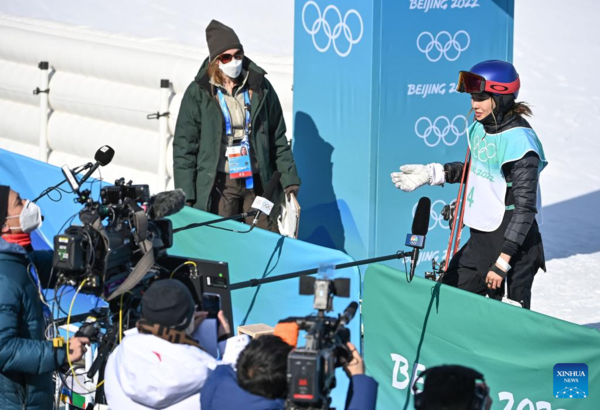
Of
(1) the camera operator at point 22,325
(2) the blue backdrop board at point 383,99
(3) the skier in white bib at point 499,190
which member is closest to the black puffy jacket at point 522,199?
(3) the skier in white bib at point 499,190

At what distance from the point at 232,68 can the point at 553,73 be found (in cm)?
905

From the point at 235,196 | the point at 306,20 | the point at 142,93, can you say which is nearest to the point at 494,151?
the point at 235,196

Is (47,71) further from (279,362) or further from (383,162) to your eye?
(279,362)

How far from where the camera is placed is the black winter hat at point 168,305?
354 cm

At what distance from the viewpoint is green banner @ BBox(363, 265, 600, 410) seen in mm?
4340

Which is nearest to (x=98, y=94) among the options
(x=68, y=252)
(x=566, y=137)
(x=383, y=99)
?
(x=383, y=99)

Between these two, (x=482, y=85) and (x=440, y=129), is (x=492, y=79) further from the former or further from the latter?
(x=440, y=129)

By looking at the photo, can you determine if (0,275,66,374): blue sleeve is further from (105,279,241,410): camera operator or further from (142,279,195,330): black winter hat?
(142,279,195,330): black winter hat

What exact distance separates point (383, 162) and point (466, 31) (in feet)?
3.88

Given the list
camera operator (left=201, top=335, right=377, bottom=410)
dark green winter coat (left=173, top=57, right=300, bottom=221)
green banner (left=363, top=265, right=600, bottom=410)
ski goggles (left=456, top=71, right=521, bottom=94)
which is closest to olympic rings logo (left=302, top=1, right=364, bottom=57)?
dark green winter coat (left=173, top=57, right=300, bottom=221)

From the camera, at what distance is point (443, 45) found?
7.17 metres

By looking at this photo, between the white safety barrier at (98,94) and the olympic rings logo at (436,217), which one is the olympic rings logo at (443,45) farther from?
the white safety barrier at (98,94)

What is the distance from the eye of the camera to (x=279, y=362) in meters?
3.16

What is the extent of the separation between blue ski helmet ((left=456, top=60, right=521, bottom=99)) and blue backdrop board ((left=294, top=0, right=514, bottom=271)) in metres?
1.64
